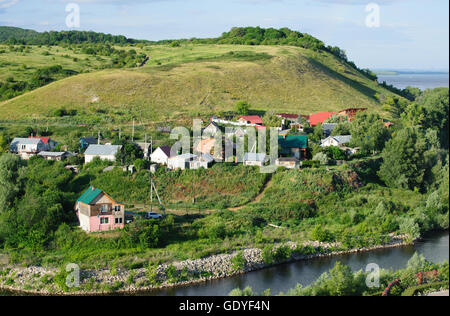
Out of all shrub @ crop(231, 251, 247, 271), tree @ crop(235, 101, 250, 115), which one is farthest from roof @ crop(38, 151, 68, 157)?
shrub @ crop(231, 251, 247, 271)

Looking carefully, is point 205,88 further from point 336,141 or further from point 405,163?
point 405,163

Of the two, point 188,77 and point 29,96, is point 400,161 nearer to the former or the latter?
point 188,77

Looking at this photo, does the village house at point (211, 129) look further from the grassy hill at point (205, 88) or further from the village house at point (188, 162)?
the village house at point (188, 162)

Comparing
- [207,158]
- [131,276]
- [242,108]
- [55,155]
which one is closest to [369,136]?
[207,158]

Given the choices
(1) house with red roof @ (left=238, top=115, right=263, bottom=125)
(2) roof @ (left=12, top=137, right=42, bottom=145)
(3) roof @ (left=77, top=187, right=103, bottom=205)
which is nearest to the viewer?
(3) roof @ (left=77, top=187, right=103, bottom=205)

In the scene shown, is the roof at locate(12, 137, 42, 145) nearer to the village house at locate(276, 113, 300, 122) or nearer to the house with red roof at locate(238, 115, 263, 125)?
the house with red roof at locate(238, 115, 263, 125)

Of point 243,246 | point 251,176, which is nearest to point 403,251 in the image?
point 243,246

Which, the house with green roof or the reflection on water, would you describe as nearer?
the reflection on water
